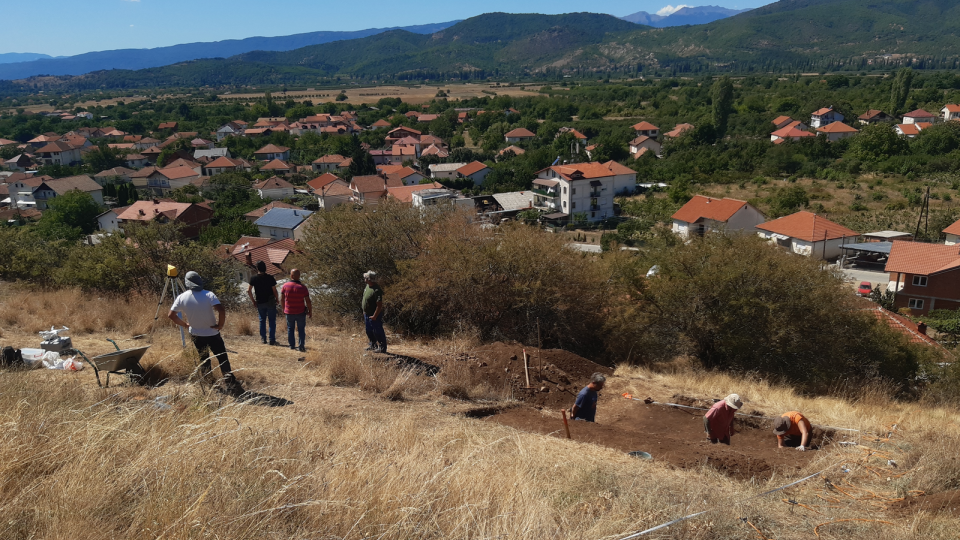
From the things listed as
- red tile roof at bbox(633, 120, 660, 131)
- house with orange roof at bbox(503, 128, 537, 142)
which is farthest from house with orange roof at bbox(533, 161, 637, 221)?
house with orange roof at bbox(503, 128, 537, 142)

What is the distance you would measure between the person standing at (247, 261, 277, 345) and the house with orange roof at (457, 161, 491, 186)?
51515 mm

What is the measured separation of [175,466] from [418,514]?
1449mm

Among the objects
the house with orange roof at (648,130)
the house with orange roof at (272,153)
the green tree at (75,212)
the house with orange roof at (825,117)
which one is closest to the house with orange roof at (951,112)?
the house with orange roof at (825,117)

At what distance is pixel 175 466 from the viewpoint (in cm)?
345

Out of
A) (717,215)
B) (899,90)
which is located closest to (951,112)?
(899,90)

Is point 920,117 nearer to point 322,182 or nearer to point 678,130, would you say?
point 678,130

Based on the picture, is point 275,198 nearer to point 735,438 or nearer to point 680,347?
point 680,347

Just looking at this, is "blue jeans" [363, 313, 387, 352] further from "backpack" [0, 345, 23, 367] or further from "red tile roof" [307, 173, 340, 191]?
"red tile roof" [307, 173, 340, 191]

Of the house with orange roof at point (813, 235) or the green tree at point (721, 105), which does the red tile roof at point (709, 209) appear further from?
the green tree at point (721, 105)

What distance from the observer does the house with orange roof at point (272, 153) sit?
79.4 m

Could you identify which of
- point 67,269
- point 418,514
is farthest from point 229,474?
point 67,269

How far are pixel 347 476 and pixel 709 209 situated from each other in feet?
126

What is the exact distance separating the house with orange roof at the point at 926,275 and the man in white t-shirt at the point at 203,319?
27065 millimetres

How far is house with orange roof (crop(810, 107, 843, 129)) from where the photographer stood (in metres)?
72.4
